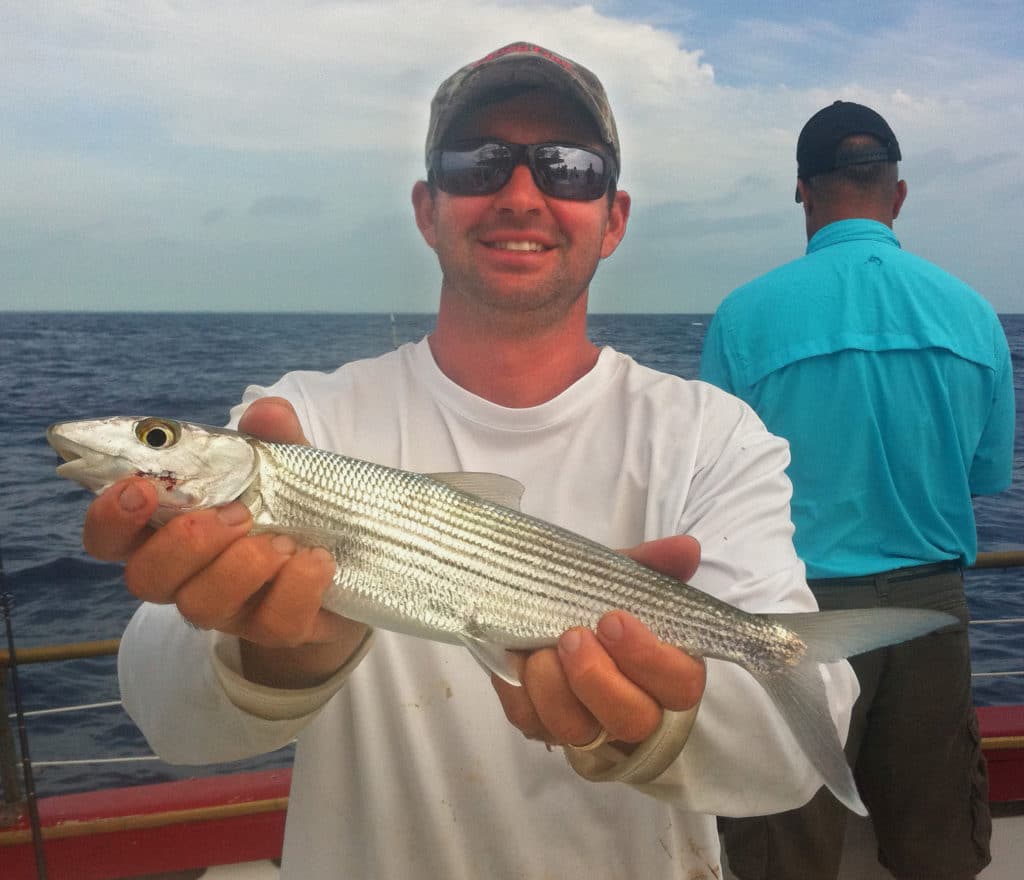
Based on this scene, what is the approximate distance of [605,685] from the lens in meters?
2.04

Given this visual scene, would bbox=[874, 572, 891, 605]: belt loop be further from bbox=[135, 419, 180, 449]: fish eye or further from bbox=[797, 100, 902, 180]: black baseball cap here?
bbox=[135, 419, 180, 449]: fish eye

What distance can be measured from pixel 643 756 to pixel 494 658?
1.44 feet

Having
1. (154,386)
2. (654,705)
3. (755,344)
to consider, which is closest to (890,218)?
(755,344)

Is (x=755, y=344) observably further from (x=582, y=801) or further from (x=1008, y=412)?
(x=582, y=801)

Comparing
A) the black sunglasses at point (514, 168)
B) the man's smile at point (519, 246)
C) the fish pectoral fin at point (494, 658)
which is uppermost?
the black sunglasses at point (514, 168)

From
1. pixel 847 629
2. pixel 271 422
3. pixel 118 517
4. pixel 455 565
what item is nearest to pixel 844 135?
pixel 847 629

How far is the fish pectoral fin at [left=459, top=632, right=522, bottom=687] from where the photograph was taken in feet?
7.16

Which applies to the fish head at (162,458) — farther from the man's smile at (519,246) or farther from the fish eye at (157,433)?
the man's smile at (519,246)

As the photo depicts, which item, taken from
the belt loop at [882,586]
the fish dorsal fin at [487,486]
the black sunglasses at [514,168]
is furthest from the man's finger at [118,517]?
the belt loop at [882,586]

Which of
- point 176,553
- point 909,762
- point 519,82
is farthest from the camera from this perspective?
point 909,762

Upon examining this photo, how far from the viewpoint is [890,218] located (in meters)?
4.54

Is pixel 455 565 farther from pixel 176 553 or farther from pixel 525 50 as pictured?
pixel 525 50

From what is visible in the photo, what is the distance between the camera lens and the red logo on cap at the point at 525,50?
10.1 ft

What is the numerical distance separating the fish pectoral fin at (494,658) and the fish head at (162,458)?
706mm
